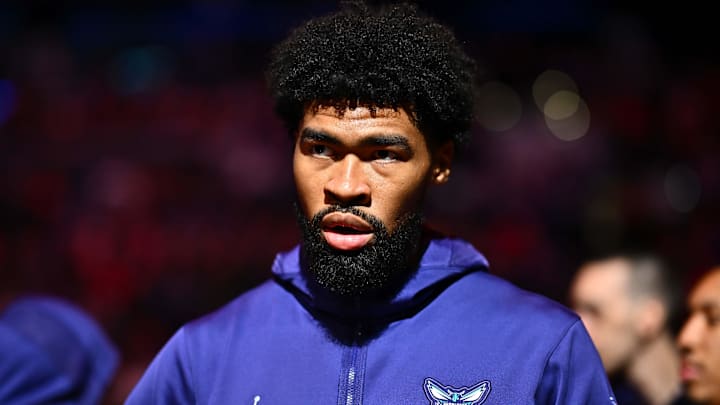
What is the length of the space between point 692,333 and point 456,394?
1.26 metres

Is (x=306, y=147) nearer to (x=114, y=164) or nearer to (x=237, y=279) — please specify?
(x=237, y=279)

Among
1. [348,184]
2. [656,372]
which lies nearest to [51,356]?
[348,184]

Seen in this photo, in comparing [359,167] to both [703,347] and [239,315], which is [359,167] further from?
[703,347]

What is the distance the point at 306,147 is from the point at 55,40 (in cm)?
721

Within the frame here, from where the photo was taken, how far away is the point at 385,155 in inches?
91.7

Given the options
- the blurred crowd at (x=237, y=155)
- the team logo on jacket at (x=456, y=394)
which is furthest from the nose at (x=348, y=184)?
the blurred crowd at (x=237, y=155)

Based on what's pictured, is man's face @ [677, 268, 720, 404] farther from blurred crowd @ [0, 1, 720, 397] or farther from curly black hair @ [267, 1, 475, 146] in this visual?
blurred crowd @ [0, 1, 720, 397]

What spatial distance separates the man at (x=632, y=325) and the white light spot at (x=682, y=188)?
373 cm

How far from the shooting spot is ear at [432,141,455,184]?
8.09 ft

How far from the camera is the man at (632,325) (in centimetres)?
361

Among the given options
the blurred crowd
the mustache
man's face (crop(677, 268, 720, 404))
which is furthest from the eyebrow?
the blurred crowd

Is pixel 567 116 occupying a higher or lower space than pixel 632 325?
higher

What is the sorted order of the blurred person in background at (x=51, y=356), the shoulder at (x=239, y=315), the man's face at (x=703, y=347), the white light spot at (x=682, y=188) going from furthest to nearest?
the white light spot at (x=682, y=188)
the man's face at (x=703, y=347)
the blurred person in background at (x=51, y=356)
the shoulder at (x=239, y=315)

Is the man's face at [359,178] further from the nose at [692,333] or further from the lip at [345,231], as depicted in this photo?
the nose at [692,333]
